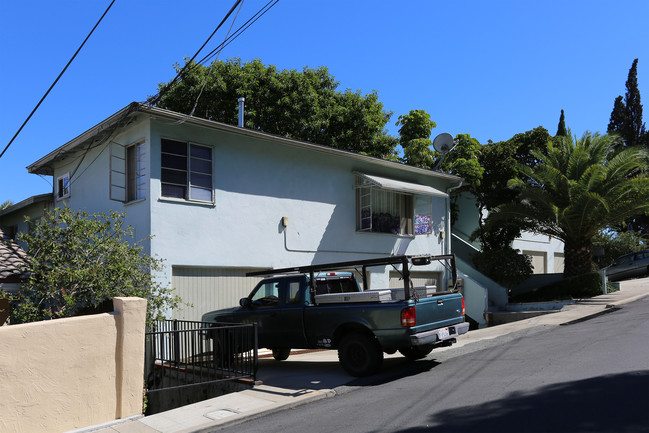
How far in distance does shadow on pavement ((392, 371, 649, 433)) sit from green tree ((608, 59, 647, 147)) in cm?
4065

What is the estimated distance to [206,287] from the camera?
1264 centimetres

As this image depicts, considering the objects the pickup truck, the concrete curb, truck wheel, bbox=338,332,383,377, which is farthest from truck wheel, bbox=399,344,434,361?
the concrete curb

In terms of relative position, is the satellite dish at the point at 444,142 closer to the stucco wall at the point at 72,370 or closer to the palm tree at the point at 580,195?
the palm tree at the point at 580,195

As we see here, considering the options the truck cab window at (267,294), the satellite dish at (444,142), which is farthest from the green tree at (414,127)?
the truck cab window at (267,294)

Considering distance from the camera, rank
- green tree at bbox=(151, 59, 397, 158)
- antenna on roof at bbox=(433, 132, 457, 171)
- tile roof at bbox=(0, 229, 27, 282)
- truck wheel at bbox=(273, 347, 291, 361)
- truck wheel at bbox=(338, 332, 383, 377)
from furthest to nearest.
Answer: green tree at bbox=(151, 59, 397, 158) < antenna on roof at bbox=(433, 132, 457, 171) < truck wheel at bbox=(273, 347, 291, 361) < tile roof at bbox=(0, 229, 27, 282) < truck wheel at bbox=(338, 332, 383, 377)

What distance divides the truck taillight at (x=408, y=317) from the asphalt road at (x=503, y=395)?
2.83ft

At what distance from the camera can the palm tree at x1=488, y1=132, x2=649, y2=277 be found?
18.3 m

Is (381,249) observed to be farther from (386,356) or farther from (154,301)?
(154,301)

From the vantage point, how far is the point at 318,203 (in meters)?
15.1

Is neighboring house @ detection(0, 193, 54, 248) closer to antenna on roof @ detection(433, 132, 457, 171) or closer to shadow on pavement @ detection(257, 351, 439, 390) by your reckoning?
shadow on pavement @ detection(257, 351, 439, 390)

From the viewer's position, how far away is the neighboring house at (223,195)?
12.1 metres

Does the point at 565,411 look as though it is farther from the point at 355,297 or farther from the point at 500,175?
the point at 500,175

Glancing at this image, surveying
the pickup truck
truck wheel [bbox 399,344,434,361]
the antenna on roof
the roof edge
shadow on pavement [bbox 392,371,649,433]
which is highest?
the antenna on roof

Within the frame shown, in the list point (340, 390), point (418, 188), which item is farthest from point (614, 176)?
point (340, 390)
